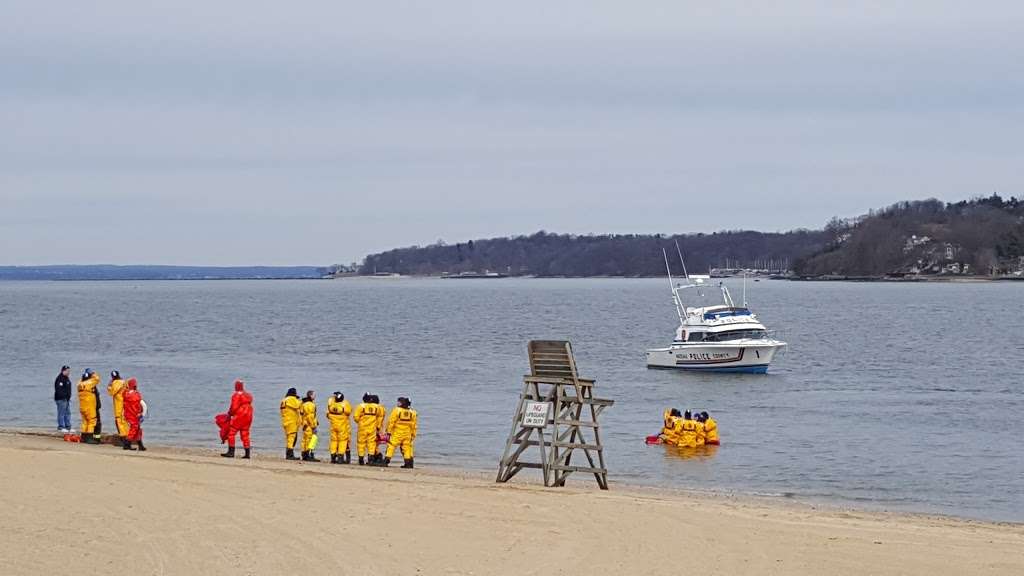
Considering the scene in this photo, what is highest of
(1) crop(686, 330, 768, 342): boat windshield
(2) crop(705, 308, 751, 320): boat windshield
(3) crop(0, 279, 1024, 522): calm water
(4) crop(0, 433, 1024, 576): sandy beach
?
(2) crop(705, 308, 751, 320): boat windshield

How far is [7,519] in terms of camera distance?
49.1ft

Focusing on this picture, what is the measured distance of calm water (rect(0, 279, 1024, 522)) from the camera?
1028 inches

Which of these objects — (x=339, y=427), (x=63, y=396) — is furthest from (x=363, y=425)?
(x=63, y=396)

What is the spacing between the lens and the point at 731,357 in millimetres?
51969

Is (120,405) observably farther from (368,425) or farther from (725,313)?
(725,313)

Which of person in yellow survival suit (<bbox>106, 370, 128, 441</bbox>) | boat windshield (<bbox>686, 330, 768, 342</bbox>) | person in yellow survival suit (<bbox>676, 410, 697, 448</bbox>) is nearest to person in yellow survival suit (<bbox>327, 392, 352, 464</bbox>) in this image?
person in yellow survival suit (<bbox>106, 370, 128, 441</bbox>)

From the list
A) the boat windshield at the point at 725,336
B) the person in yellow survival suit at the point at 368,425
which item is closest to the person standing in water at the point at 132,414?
the person in yellow survival suit at the point at 368,425

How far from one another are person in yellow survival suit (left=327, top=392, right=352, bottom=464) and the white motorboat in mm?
31221

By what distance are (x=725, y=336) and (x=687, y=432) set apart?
24.8 metres

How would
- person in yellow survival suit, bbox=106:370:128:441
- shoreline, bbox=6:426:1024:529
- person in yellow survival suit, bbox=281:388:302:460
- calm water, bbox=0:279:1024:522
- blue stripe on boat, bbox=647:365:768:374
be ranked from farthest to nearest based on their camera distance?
1. blue stripe on boat, bbox=647:365:768:374
2. calm water, bbox=0:279:1024:522
3. person in yellow survival suit, bbox=106:370:128:441
4. person in yellow survival suit, bbox=281:388:302:460
5. shoreline, bbox=6:426:1024:529

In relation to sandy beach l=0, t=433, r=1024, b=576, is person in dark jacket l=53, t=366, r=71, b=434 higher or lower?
higher

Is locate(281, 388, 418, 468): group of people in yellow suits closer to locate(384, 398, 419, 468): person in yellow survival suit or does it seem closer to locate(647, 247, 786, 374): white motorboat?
locate(384, 398, 419, 468): person in yellow survival suit

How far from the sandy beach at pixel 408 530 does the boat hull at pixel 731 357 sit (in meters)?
31.6

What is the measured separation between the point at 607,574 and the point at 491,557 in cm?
136
